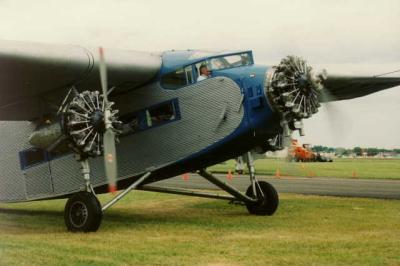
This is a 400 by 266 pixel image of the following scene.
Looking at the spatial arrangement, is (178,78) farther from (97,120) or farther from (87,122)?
(87,122)

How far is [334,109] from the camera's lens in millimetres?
12734

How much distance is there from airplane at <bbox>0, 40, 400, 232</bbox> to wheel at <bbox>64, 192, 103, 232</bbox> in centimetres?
2

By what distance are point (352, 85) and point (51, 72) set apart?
25.7 ft

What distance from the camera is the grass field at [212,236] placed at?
26.9 ft

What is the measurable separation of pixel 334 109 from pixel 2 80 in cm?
743

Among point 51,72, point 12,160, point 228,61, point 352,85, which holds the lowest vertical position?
point 12,160

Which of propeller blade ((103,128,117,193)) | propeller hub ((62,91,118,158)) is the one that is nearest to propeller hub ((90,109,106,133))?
propeller hub ((62,91,118,158))

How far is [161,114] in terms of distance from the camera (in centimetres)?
1305

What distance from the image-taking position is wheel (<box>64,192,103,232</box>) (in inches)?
453

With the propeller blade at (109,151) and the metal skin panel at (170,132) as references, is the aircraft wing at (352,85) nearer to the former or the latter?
the metal skin panel at (170,132)

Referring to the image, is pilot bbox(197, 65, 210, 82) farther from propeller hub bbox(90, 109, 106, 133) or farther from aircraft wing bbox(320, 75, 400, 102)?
aircraft wing bbox(320, 75, 400, 102)

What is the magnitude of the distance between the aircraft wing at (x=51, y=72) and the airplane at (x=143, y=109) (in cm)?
2

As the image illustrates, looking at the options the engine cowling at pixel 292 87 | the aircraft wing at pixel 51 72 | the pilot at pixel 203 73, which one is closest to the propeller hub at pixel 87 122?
the aircraft wing at pixel 51 72

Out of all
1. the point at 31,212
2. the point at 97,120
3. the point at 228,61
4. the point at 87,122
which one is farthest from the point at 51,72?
the point at 31,212
